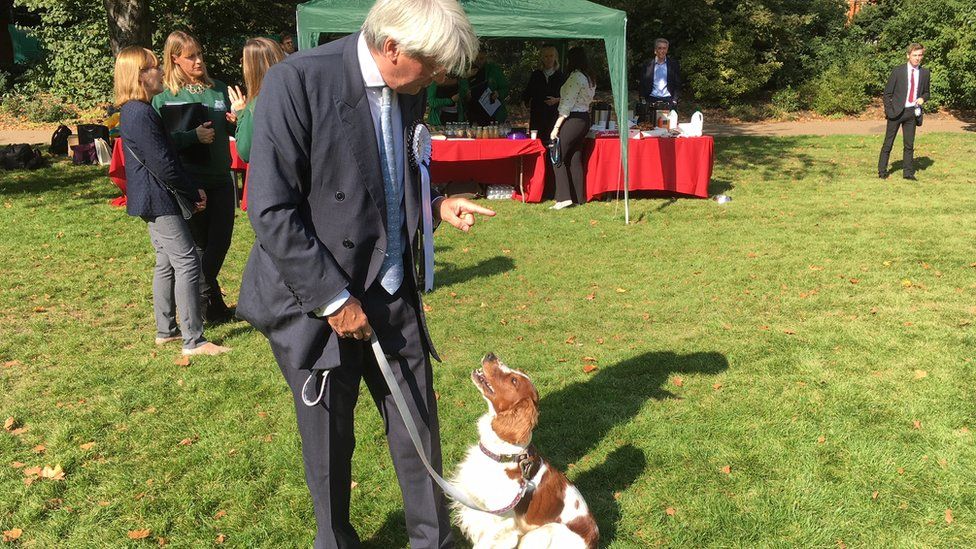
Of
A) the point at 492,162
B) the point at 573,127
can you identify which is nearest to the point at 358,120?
the point at 573,127

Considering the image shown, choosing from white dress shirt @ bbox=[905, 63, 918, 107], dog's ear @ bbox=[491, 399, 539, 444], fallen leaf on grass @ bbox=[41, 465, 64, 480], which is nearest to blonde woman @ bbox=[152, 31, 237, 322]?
fallen leaf on grass @ bbox=[41, 465, 64, 480]

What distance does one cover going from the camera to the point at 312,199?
2.25m

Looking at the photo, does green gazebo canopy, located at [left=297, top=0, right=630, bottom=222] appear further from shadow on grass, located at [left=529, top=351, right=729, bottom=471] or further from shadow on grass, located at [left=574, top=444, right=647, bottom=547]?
shadow on grass, located at [left=574, top=444, right=647, bottom=547]

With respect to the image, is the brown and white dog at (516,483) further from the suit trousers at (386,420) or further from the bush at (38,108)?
the bush at (38,108)

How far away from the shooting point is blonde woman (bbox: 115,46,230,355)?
454cm

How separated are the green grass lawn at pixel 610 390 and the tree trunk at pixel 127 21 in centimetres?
468

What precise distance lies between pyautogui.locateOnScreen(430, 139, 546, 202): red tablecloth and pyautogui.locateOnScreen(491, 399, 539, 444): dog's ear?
757 cm

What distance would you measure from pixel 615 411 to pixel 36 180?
11167 millimetres

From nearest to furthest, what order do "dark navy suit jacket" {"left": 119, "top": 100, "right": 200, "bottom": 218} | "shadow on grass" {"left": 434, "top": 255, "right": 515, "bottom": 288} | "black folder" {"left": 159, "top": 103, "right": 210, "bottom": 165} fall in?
"dark navy suit jacket" {"left": 119, "top": 100, "right": 200, "bottom": 218}
"black folder" {"left": 159, "top": 103, "right": 210, "bottom": 165}
"shadow on grass" {"left": 434, "top": 255, "right": 515, "bottom": 288}

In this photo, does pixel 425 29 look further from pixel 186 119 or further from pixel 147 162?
pixel 186 119

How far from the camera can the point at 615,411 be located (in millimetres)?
4453

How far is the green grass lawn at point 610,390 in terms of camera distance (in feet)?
11.5

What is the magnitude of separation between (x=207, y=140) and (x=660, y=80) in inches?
343

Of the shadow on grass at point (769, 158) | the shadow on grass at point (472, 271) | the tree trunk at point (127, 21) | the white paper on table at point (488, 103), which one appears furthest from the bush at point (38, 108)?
the shadow on grass at point (769, 158)
